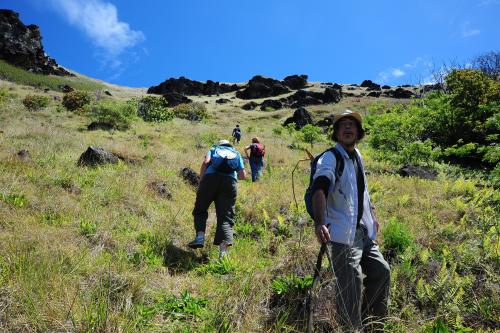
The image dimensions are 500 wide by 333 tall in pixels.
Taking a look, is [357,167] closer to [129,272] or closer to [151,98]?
[129,272]

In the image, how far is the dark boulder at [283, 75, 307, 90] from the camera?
78.6 meters

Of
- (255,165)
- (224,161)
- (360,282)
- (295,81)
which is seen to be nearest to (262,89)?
(295,81)

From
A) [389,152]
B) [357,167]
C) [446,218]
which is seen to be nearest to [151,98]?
[389,152]

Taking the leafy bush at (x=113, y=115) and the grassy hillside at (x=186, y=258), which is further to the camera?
the leafy bush at (x=113, y=115)

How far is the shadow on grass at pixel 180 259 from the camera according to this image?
4.52 metres

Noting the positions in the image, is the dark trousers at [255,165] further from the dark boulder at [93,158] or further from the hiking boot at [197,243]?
the hiking boot at [197,243]

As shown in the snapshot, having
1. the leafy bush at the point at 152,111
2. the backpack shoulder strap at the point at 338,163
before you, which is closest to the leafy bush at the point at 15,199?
the backpack shoulder strap at the point at 338,163

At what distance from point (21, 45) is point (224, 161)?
59925mm

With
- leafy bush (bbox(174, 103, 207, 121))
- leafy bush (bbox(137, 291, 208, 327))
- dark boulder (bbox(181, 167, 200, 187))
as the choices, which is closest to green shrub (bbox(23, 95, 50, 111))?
leafy bush (bbox(174, 103, 207, 121))

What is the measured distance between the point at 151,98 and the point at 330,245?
101 feet

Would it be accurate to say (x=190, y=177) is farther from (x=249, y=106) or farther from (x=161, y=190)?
(x=249, y=106)

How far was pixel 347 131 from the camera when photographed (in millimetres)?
3465

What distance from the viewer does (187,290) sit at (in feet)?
12.4

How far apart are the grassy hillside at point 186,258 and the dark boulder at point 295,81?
7188cm
